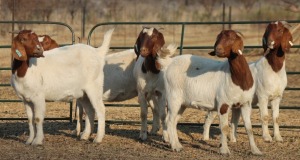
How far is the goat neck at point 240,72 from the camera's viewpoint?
10.5m

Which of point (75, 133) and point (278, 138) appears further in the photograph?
point (75, 133)

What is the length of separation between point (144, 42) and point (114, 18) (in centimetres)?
2714

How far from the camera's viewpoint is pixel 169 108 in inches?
442

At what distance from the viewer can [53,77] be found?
38.3 ft

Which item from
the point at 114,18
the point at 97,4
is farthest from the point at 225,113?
the point at 97,4

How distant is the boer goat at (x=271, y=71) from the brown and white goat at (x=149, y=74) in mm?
1268

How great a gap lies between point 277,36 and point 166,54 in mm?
1806

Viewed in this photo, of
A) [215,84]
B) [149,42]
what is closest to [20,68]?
[149,42]

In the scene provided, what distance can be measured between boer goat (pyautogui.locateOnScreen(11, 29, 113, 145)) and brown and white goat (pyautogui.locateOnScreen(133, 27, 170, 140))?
67cm

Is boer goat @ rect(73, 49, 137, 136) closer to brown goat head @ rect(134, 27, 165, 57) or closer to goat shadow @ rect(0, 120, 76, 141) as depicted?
goat shadow @ rect(0, 120, 76, 141)

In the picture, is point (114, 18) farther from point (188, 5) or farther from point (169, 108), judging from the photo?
point (169, 108)

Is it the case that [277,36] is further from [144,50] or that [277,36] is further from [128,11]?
[128,11]

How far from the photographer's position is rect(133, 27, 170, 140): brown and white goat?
11.9m

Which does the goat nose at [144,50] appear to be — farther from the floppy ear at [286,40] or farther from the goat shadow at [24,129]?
the goat shadow at [24,129]
